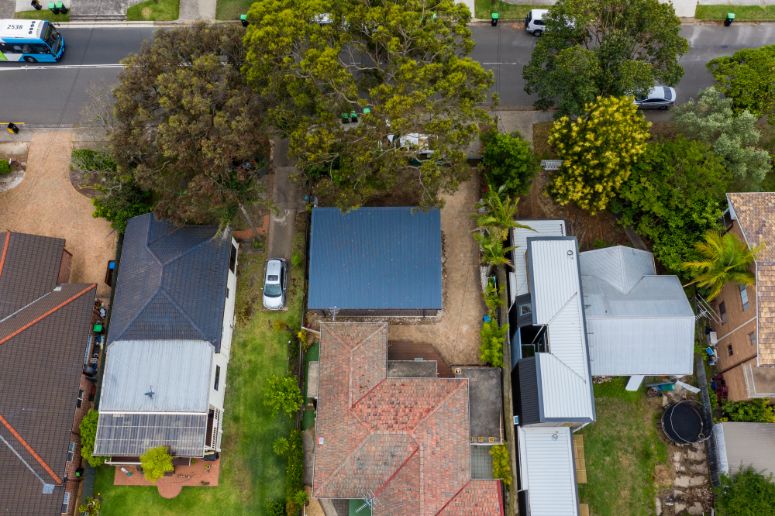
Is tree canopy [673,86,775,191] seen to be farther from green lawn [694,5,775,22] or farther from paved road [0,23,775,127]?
green lawn [694,5,775,22]

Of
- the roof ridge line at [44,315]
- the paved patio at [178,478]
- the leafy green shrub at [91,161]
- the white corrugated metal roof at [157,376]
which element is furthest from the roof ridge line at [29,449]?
the leafy green shrub at [91,161]

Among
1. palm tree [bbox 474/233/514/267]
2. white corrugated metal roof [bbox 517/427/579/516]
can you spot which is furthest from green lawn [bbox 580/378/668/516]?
palm tree [bbox 474/233/514/267]

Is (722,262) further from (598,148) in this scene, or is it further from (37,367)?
(37,367)

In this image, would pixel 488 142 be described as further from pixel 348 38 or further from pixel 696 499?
pixel 696 499

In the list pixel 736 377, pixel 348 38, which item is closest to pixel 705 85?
pixel 736 377

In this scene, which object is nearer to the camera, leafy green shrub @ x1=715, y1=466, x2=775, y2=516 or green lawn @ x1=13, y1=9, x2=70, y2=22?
leafy green shrub @ x1=715, y1=466, x2=775, y2=516

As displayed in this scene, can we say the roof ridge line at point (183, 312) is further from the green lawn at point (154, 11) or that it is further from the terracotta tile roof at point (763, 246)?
the terracotta tile roof at point (763, 246)
